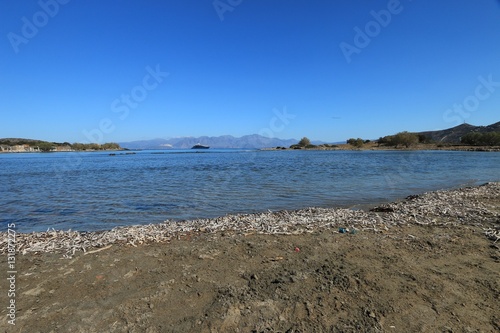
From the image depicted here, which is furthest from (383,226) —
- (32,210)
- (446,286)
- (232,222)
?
(32,210)

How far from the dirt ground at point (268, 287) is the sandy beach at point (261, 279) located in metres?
0.02

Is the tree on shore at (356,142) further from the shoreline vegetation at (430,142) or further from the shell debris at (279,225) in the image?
the shell debris at (279,225)

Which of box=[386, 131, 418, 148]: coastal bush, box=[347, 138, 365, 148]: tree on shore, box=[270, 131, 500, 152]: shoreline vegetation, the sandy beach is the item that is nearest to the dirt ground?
the sandy beach

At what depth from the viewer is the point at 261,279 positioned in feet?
17.1

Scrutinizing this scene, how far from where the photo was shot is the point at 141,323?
13.0 feet

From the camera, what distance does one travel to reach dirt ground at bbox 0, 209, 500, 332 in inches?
155

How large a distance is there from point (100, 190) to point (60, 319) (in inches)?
695

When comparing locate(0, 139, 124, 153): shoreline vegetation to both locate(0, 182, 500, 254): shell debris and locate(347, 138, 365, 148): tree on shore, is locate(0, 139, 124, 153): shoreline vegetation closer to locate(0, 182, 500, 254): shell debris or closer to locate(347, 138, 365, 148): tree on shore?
locate(347, 138, 365, 148): tree on shore

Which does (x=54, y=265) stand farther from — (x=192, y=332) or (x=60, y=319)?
(x=192, y=332)


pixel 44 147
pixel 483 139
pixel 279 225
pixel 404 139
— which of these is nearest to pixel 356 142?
pixel 404 139

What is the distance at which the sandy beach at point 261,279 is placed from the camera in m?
3.97

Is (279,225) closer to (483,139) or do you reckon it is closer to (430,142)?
(483,139)

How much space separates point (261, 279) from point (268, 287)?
336 mm

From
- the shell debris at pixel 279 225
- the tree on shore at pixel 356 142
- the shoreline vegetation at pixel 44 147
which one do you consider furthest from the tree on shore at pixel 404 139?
the shoreline vegetation at pixel 44 147
